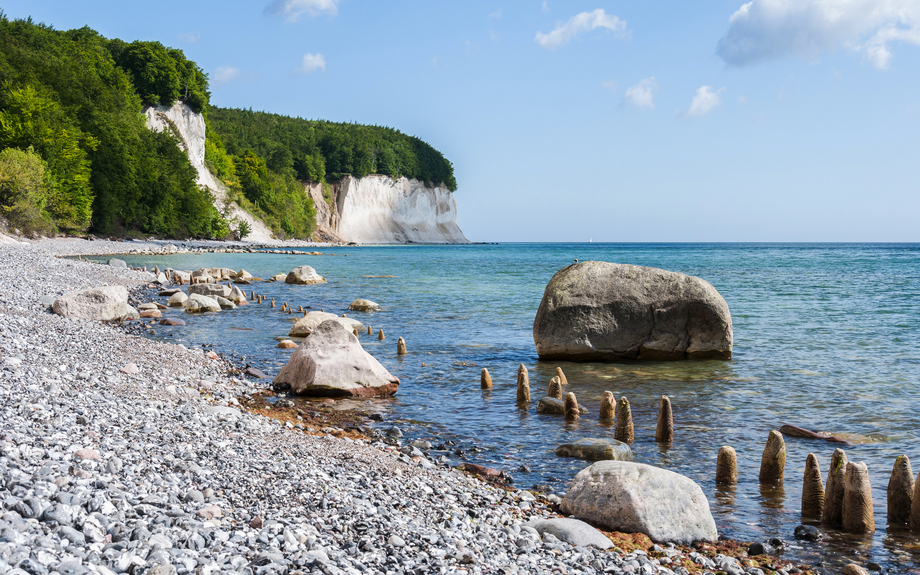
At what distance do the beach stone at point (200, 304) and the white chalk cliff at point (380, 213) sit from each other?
270ft

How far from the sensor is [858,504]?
7027 millimetres

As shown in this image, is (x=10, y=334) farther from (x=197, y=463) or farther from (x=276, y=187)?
(x=276, y=187)

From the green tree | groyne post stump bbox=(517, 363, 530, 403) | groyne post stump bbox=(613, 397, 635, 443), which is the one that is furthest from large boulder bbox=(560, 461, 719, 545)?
the green tree

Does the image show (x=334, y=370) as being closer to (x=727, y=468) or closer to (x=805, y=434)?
(x=727, y=468)

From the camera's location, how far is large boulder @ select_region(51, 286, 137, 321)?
19672 millimetres

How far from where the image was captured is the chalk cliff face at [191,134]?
9356 centimetres

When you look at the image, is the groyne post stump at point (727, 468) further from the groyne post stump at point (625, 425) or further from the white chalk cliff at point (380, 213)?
the white chalk cliff at point (380, 213)

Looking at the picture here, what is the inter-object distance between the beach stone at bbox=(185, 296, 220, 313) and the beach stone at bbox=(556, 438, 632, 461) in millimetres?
20424

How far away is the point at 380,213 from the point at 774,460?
15414 centimetres

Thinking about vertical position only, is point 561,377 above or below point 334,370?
below

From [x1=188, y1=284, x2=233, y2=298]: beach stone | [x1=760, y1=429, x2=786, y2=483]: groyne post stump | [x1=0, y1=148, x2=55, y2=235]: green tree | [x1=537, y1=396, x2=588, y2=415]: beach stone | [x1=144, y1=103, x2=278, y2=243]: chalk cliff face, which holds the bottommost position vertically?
[x1=537, y1=396, x2=588, y2=415]: beach stone

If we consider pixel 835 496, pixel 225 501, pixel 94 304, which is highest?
pixel 94 304

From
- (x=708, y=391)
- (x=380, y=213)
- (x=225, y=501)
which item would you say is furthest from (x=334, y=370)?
(x=380, y=213)

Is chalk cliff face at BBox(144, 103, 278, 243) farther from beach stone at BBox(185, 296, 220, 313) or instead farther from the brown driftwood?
the brown driftwood
